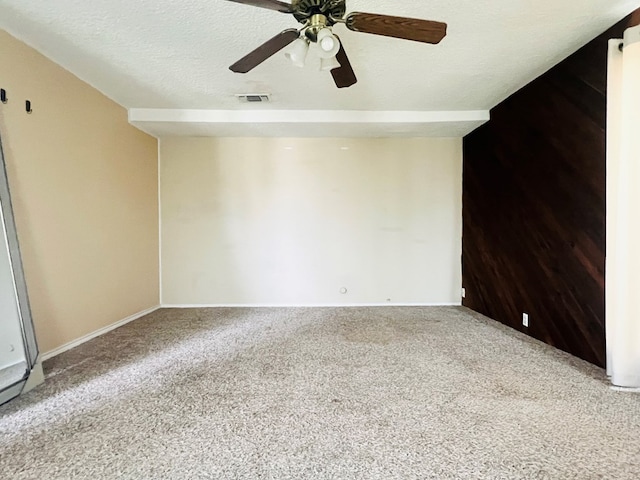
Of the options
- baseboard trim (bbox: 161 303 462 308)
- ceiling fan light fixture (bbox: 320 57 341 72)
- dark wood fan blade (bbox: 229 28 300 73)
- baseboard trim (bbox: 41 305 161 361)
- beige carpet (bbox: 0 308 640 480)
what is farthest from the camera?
baseboard trim (bbox: 161 303 462 308)

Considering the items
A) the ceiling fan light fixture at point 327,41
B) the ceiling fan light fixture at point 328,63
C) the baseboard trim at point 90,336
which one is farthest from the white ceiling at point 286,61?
the baseboard trim at point 90,336

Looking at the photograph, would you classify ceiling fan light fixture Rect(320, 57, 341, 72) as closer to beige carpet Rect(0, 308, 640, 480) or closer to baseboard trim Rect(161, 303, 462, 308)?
beige carpet Rect(0, 308, 640, 480)

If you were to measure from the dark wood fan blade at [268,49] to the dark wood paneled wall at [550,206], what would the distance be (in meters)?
2.14

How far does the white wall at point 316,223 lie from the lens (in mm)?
4617

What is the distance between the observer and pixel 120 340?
3117mm

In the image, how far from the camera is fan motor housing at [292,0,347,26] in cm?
160

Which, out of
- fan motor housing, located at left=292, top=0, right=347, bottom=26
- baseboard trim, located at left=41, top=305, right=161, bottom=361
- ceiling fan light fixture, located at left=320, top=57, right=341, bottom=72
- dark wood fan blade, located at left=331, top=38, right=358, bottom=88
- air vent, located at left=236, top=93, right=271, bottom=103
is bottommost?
baseboard trim, located at left=41, top=305, right=161, bottom=361

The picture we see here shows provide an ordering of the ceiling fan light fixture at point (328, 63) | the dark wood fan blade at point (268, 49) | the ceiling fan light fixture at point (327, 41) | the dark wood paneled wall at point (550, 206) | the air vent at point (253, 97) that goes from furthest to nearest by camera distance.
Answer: the air vent at point (253, 97), the dark wood paneled wall at point (550, 206), the ceiling fan light fixture at point (328, 63), the dark wood fan blade at point (268, 49), the ceiling fan light fixture at point (327, 41)

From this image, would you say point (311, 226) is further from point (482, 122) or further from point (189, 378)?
point (189, 378)

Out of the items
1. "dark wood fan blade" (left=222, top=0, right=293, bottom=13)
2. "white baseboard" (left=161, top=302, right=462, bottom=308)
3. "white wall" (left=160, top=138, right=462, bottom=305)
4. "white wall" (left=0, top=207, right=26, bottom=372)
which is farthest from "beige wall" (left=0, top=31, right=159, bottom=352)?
"dark wood fan blade" (left=222, top=0, right=293, bottom=13)

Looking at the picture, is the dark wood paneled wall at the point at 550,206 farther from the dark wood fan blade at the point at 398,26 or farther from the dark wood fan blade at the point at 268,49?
the dark wood fan blade at the point at 268,49

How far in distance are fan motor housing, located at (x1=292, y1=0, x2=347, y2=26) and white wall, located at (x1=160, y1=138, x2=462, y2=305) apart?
115 inches

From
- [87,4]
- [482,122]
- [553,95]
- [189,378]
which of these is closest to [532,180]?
[553,95]

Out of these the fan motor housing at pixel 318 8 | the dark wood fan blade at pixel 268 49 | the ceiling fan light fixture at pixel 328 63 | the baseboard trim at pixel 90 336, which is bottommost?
the baseboard trim at pixel 90 336
